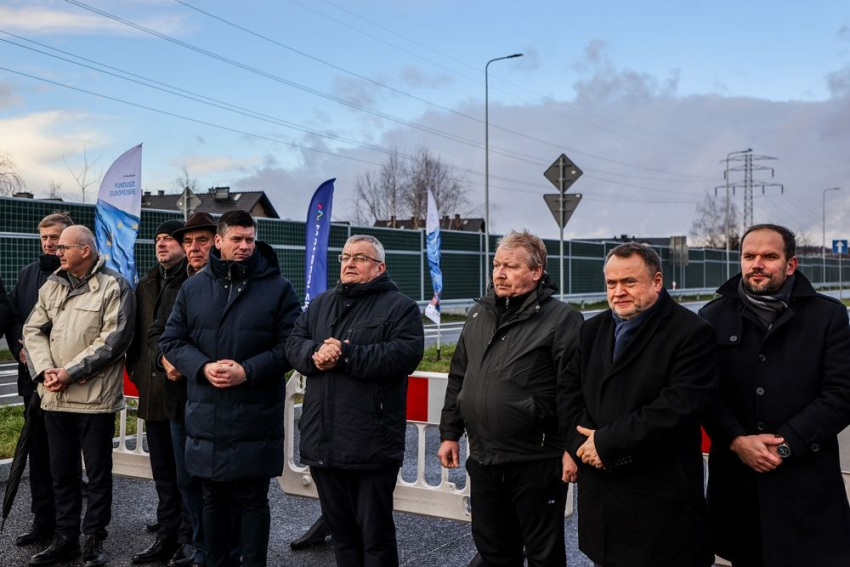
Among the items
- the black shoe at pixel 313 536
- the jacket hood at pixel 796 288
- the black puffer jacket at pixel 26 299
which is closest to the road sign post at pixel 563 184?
the black shoe at pixel 313 536

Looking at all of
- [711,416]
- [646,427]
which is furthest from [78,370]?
[711,416]

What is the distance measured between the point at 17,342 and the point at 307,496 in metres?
2.37

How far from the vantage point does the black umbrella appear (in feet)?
18.0

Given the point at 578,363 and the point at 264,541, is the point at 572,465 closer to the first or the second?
the point at 578,363

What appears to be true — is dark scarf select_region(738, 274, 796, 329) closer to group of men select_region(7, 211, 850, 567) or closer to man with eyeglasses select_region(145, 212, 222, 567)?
group of men select_region(7, 211, 850, 567)

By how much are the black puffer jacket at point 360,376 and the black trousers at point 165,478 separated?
1519mm

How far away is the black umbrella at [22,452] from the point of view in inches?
216

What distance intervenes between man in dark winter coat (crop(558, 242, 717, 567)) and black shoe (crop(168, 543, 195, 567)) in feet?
9.19

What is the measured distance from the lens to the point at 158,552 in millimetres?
5336

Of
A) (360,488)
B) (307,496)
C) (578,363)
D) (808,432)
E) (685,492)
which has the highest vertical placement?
(578,363)

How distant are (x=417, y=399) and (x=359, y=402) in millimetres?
1281

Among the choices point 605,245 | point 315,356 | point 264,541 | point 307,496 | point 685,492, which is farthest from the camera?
point 605,245

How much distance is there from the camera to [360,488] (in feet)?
14.4

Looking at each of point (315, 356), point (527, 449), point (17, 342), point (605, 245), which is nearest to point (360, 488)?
point (315, 356)
